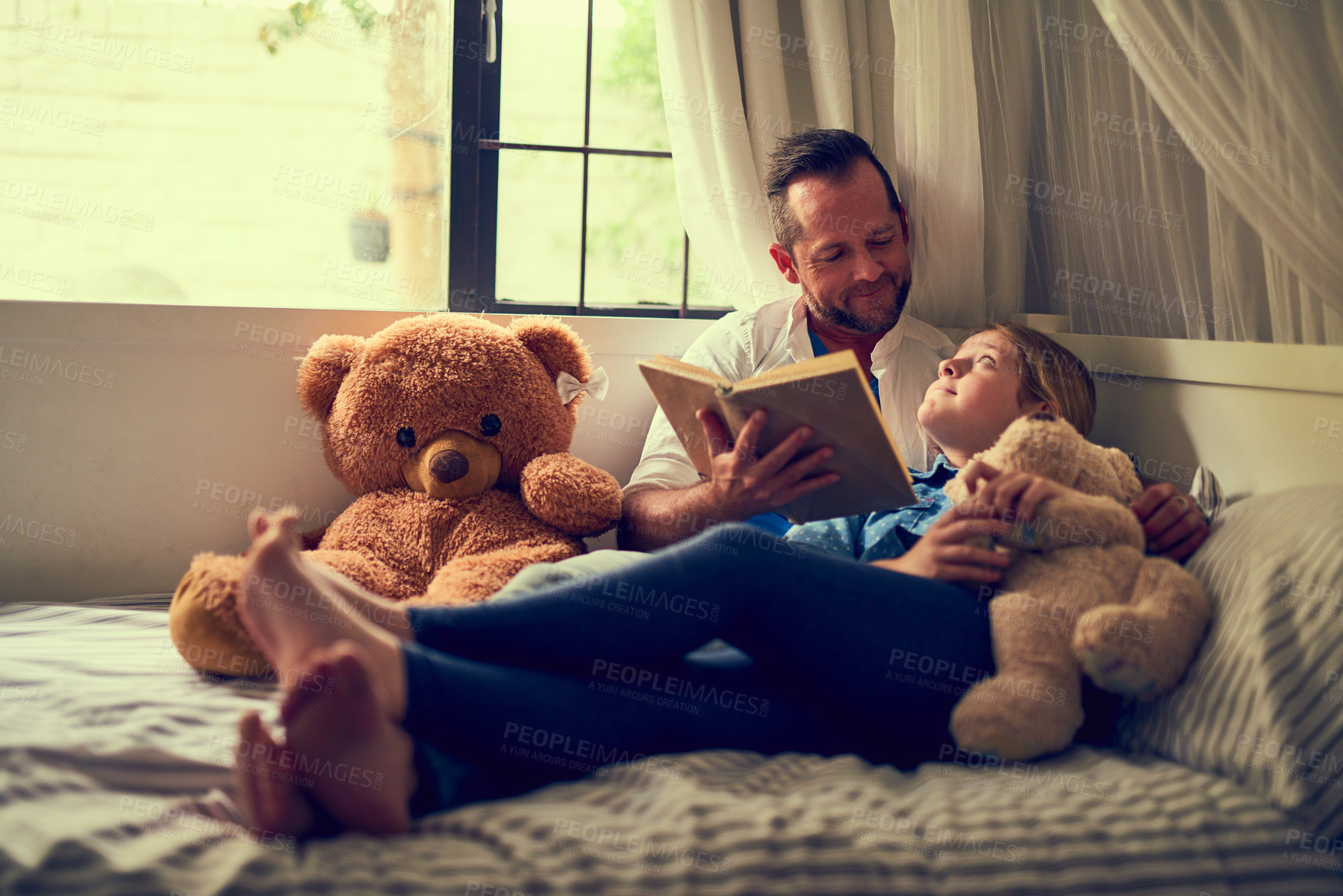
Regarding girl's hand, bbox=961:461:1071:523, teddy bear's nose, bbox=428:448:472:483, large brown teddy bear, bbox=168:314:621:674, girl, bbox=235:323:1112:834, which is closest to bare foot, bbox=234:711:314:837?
girl, bbox=235:323:1112:834

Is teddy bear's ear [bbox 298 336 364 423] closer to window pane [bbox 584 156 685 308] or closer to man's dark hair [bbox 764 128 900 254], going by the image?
window pane [bbox 584 156 685 308]

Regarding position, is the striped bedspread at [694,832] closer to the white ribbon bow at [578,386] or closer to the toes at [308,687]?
the toes at [308,687]

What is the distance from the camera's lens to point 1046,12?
1554 millimetres

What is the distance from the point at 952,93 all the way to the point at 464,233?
3.37 feet

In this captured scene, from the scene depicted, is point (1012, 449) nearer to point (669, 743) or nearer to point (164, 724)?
point (669, 743)

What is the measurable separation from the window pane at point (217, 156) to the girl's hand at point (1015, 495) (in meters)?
1.33

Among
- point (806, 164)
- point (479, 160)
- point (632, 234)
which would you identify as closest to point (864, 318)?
point (806, 164)

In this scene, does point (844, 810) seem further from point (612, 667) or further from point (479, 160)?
point (479, 160)

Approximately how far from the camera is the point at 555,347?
4.94ft

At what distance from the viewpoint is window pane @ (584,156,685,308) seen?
1.98 m

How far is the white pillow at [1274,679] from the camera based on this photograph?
824mm

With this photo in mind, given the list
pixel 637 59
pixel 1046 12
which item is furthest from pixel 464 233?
pixel 1046 12

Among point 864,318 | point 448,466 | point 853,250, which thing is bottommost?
point 448,466

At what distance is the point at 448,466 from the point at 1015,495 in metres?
0.83
